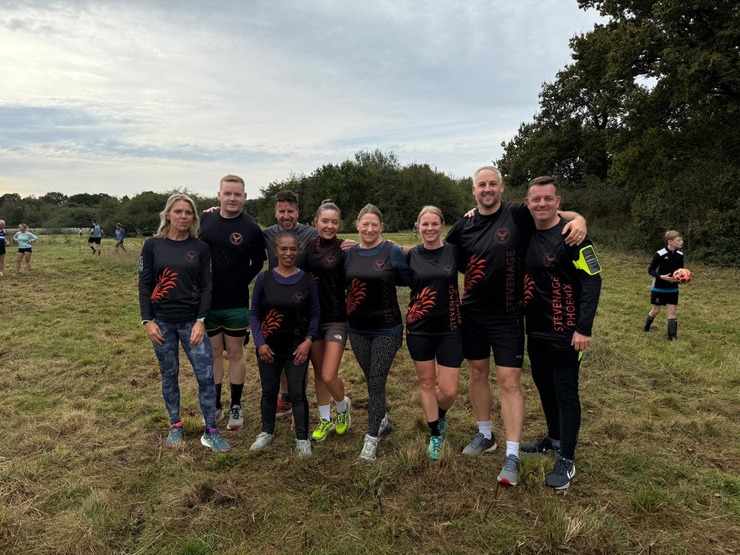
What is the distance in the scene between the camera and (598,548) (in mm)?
2756

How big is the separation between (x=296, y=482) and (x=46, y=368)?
5.01 m

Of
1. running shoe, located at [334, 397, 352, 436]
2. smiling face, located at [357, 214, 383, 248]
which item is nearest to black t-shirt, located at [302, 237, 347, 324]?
smiling face, located at [357, 214, 383, 248]

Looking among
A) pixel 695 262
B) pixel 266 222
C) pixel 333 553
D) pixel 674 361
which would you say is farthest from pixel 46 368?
pixel 266 222

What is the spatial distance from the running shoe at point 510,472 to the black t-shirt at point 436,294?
1.11 metres

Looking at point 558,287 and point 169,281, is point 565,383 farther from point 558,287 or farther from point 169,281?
point 169,281

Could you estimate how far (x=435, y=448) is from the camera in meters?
3.84

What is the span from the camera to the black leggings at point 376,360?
3.85m

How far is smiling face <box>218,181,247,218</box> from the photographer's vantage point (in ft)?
13.8

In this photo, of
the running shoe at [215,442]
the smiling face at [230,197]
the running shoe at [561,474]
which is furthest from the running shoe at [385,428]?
the smiling face at [230,197]

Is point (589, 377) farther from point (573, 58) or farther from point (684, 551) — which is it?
point (573, 58)

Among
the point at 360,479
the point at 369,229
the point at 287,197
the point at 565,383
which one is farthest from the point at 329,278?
the point at 565,383

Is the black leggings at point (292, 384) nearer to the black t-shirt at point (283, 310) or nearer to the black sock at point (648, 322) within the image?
the black t-shirt at point (283, 310)

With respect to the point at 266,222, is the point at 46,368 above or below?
below

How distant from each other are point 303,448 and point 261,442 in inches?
16.8
